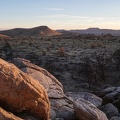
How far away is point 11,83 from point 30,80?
0.82m

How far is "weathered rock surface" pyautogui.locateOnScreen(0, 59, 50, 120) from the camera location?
29.0 feet

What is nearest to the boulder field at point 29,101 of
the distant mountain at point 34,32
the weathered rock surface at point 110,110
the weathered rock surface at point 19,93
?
the weathered rock surface at point 19,93

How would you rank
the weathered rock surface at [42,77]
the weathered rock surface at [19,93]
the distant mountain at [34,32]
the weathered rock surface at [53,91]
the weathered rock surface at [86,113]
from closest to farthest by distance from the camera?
the weathered rock surface at [19,93] → the weathered rock surface at [86,113] → the weathered rock surface at [53,91] → the weathered rock surface at [42,77] → the distant mountain at [34,32]

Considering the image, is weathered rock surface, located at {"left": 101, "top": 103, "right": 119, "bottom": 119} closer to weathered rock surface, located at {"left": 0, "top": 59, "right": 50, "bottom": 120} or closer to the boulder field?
the boulder field

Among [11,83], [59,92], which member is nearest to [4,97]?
[11,83]

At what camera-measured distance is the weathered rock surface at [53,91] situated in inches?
479

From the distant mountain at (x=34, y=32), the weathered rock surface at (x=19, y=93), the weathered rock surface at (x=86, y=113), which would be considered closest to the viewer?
the weathered rock surface at (x=19, y=93)

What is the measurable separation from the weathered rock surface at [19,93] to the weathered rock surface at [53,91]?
2.13 m

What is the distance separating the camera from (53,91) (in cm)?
1305

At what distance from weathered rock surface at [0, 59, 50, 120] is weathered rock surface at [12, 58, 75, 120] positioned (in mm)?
2126

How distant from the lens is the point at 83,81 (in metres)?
26.0

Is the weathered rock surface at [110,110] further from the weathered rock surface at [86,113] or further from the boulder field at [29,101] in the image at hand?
the weathered rock surface at [86,113]

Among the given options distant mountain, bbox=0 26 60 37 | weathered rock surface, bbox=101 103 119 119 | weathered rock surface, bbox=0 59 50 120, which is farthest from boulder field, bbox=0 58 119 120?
distant mountain, bbox=0 26 60 37

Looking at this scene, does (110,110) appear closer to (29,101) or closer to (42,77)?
(42,77)
